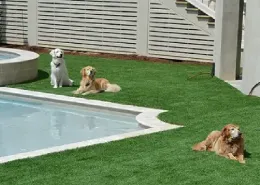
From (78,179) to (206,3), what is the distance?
12.2 m

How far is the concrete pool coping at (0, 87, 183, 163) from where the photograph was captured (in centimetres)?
918

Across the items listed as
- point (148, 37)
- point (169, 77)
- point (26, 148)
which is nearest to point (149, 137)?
point (26, 148)

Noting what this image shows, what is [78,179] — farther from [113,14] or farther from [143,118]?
[113,14]

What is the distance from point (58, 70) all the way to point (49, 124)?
268cm

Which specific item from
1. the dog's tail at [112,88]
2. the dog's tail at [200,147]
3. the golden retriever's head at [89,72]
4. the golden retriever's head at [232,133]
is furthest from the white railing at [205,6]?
the golden retriever's head at [232,133]

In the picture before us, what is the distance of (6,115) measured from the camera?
1264cm

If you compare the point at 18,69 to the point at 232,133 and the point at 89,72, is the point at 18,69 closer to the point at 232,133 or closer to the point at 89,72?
the point at 89,72

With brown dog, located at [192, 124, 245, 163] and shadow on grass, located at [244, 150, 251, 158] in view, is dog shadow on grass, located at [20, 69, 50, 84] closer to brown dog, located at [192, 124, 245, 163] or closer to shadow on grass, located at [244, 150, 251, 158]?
brown dog, located at [192, 124, 245, 163]

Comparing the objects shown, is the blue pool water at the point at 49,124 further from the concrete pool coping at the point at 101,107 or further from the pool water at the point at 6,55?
Answer: the pool water at the point at 6,55

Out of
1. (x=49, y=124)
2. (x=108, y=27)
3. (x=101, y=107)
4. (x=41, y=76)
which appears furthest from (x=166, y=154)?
(x=108, y=27)

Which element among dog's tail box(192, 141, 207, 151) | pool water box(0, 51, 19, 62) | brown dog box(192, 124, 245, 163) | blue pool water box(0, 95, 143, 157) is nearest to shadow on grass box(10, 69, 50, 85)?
pool water box(0, 51, 19, 62)

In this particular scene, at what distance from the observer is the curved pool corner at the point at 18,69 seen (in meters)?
15.1

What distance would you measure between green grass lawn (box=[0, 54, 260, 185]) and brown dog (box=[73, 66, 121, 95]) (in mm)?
194

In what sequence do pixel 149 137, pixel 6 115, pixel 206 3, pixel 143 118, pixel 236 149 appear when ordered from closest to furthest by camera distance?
1. pixel 236 149
2. pixel 149 137
3. pixel 143 118
4. pixel 6 115
5. pixel 206 3
